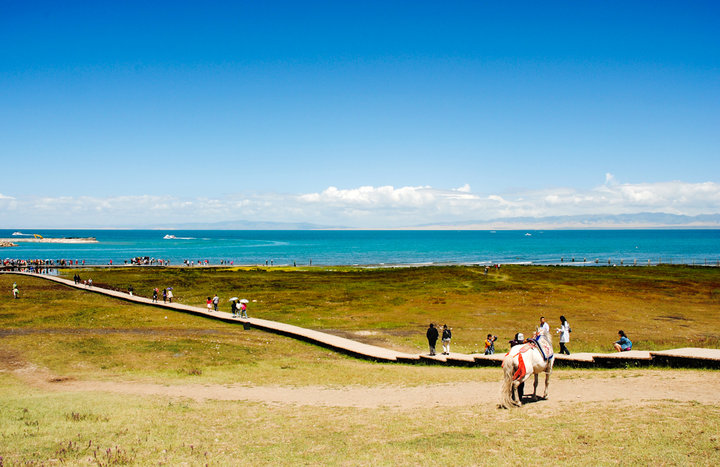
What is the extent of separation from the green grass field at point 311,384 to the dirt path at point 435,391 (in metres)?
0.58

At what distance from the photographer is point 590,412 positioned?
1352 centimetres

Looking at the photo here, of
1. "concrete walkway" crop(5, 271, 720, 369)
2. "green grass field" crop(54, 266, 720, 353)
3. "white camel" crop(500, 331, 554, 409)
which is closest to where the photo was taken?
"white camel" crop(500, 331, 554, 409)

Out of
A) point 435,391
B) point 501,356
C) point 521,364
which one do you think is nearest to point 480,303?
point 501,356

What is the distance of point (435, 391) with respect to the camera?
59.2 feet

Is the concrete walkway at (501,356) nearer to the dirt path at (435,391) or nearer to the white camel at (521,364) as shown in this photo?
the dirt path at (435,391)

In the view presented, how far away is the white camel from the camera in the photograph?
14.0 metres

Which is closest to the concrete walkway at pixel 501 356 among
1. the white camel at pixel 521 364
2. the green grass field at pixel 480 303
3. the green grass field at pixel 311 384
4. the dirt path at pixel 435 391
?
the green grass field at pixel 311 384

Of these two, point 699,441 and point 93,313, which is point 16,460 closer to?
point 699,441

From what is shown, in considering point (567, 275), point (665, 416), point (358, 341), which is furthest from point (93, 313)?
point (567, 275)

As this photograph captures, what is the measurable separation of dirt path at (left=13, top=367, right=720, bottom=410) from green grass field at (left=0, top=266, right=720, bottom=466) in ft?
1.91

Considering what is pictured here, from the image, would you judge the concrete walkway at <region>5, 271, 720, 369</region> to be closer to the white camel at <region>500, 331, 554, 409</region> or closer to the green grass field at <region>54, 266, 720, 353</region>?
the green grass field at <region>54, 266, 720, 353</region>

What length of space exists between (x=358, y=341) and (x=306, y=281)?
135 feet

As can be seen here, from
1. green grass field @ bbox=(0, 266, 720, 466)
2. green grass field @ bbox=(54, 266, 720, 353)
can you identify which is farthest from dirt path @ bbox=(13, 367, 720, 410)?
green grass field @ bbox=(54, 266, 720, 353)

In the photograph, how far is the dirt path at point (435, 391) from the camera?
1554 cm
